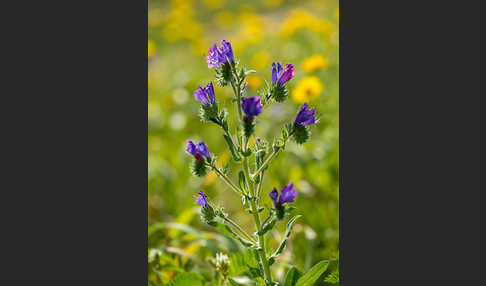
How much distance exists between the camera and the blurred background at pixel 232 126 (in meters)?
3.78

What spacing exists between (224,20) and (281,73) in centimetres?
850

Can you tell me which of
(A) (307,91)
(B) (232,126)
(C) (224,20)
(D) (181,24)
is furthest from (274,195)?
(C) (224,20)

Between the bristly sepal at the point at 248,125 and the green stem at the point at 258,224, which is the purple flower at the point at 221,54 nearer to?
the bristly sepal at the point at 248,125

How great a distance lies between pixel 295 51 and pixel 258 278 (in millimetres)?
6519

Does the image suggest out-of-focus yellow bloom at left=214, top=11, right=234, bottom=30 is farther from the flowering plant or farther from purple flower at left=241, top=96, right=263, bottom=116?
purple flower at left=241, top=96, right=263, bottom=116

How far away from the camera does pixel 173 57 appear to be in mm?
9977

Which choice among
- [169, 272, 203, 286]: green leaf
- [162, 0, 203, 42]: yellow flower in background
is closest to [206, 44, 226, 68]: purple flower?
[169, 272, 203, 286]: green leaf

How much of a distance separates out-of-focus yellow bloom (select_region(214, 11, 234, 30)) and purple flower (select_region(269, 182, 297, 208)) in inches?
341

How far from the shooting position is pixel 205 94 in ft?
7.56

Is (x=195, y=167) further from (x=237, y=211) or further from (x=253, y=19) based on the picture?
(x=253, y=19)

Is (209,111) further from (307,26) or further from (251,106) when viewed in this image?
(307,26)

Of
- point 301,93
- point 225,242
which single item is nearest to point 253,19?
point 301,93

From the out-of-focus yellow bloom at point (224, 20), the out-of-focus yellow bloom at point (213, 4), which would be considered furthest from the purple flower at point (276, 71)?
the out-of-focus yellow bloom at point (213, 4)

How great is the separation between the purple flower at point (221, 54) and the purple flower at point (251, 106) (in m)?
0.26
